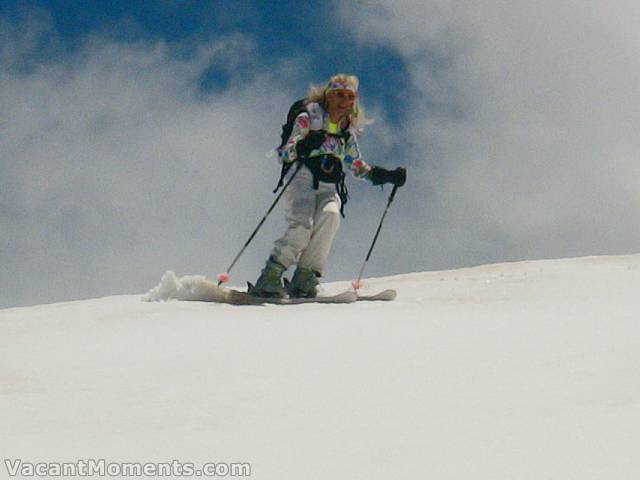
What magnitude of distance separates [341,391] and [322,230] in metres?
3.45

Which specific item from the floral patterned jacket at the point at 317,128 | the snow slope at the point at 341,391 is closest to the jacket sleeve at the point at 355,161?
the floral patterned jacket at the point at 317,128

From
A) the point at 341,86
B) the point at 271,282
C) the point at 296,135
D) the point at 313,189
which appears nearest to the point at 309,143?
the point at 296,135

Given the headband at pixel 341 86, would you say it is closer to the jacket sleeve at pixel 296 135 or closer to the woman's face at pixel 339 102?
the woman's face at pixel 339 102

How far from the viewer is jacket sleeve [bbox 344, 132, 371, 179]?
249 inches

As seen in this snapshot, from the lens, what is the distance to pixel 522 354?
3242 millimetres

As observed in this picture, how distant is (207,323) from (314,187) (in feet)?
6.53

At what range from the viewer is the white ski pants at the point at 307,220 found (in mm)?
6047

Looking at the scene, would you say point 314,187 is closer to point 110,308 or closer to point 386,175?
point 386,175

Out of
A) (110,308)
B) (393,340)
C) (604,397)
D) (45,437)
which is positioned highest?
(110,308)

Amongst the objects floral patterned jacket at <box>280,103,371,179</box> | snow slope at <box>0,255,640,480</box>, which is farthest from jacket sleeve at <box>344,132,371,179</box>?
snow slope at <box>0,255,640,480</box>

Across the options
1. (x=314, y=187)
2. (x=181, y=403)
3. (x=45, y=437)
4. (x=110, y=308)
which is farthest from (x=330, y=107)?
(x=45, y=437)

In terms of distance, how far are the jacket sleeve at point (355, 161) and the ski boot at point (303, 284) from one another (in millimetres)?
905

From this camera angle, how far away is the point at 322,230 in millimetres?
6094

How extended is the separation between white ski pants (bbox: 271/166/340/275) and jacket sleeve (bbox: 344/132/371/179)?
352 mm
